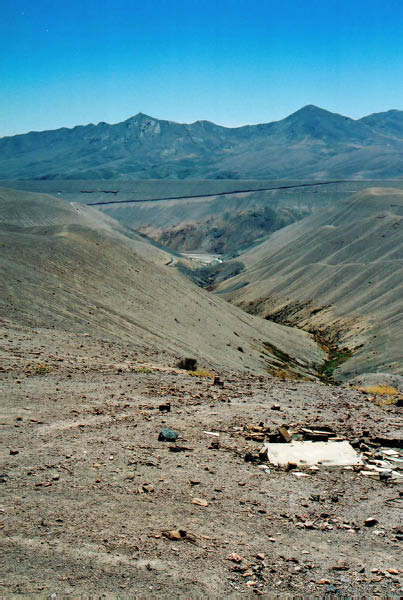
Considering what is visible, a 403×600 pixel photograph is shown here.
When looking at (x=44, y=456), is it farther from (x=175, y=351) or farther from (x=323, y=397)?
(x=175, y=351)

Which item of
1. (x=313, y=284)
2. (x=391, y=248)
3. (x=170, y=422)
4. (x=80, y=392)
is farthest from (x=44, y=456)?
(x=391, y=248)

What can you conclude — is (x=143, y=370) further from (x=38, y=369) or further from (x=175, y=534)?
(x=175, y=534)

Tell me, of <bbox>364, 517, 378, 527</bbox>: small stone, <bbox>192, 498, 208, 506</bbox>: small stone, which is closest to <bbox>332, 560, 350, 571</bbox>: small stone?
<bbox>364, 517, 378, 527</bbox>: small stone

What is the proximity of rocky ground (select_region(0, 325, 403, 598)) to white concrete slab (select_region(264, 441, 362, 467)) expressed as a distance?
346 millimetres

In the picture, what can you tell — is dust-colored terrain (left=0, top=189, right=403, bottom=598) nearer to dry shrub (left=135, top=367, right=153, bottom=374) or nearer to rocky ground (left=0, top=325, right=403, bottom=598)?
rocky ground (left=0, top=325, right=403, bottom=598)

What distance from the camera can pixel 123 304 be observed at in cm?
3994

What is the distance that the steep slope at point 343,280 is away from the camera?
57.1m

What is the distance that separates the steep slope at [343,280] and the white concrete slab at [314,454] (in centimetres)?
3257

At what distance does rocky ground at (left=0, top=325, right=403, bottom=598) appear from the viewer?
748cm

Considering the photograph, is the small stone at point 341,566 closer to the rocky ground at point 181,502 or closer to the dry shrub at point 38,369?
the rocky ground at point 181,502

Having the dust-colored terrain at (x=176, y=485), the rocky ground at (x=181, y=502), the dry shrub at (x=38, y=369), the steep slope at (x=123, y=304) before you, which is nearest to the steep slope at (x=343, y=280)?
the steep slope at (x=123, y=304)

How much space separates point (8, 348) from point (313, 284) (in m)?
65.2

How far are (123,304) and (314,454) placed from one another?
2859cm

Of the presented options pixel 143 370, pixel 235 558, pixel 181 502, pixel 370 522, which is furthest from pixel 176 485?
pixel 143 370
